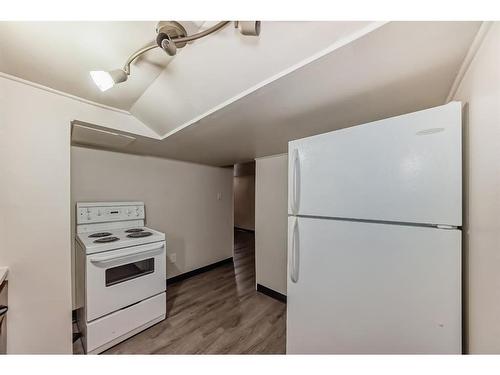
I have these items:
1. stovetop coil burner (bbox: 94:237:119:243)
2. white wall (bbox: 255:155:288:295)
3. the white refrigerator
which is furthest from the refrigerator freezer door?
stovetop coil burner (bbox: 94:237:119:243)

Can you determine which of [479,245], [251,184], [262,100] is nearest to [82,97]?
[262,100]

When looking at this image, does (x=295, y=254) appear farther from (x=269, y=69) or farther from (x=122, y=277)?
(x=122, y=277)

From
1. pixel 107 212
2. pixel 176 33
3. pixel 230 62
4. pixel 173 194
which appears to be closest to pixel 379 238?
pixel 230 62

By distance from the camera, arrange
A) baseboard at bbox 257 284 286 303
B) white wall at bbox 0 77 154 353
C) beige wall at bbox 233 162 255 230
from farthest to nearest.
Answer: beige wall at bbox 233 162 255 230
baseboard at bbox 257 284 286 303
white wall at bbox 0 77 154 353

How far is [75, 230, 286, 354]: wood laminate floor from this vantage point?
1.60m

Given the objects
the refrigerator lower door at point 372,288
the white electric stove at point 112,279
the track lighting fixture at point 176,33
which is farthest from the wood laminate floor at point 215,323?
the track lighting fixture at point 176,33

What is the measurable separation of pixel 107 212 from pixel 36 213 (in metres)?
0.97

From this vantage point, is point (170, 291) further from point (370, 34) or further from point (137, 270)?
point (370, 34)

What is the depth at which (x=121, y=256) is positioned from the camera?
1.59 metres

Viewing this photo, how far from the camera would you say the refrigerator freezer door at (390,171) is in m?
0.69

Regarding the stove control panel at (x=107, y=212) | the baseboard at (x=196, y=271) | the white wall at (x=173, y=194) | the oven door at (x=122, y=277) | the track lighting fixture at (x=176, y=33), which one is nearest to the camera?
the track lighting fixture at (x=176, y=33)

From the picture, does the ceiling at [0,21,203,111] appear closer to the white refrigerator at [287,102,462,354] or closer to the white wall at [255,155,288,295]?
the white refrigerator at [287,102,462,354]

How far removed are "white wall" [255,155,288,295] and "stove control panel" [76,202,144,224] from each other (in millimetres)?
1554

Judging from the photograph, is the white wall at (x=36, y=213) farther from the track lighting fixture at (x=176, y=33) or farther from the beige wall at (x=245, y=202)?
the beige wall at (x=245, y=202)
